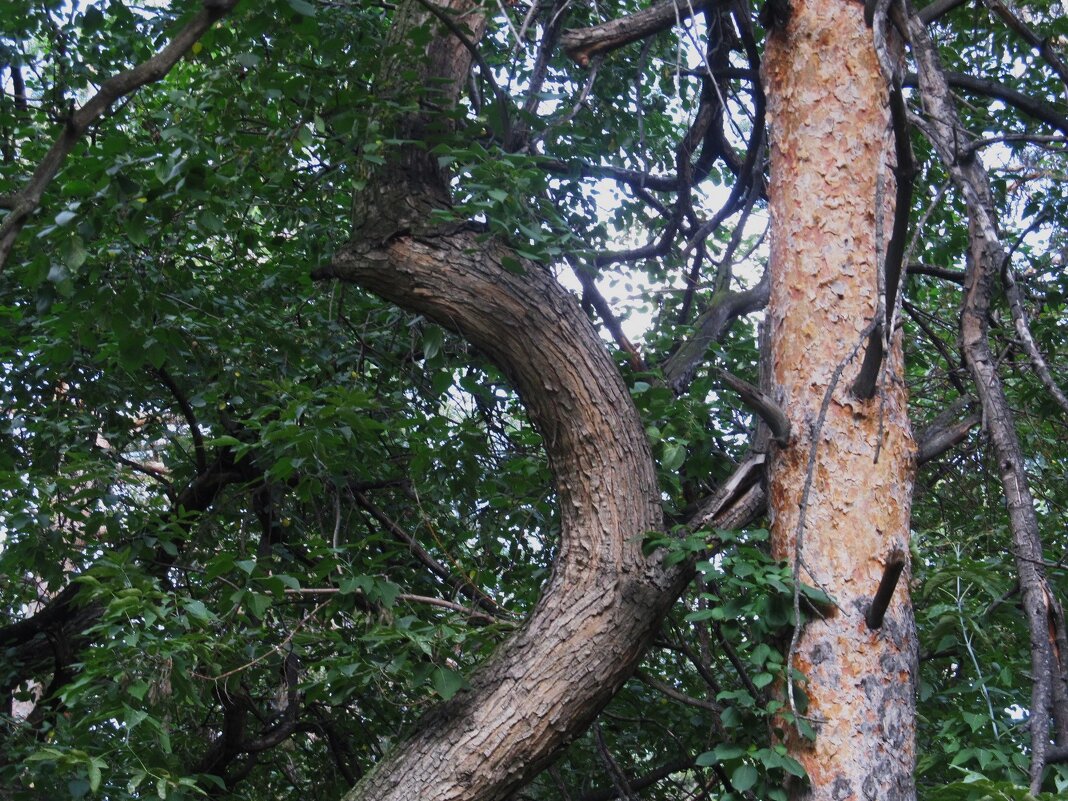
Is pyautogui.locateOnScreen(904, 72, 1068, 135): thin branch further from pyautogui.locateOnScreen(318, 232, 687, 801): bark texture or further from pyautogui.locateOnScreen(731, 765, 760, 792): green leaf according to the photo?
pyautogui.locateOnScreen(731, 765, 760, 792): green leaf

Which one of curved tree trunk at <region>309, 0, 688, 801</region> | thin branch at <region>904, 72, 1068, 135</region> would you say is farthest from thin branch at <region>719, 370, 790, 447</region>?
thin branch at <region>904, 72, 1068, 135</region>

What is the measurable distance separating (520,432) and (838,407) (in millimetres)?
2040

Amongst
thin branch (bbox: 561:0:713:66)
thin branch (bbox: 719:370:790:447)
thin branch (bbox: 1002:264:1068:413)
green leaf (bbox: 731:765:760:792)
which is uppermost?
thin branch (bbox: 561:0:713:66)

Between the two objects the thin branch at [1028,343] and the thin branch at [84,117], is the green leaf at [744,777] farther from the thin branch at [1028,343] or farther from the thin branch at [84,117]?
the thin branch at [84,117]

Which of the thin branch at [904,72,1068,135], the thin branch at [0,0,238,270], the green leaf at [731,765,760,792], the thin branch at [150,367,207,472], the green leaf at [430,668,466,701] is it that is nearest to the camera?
the thin branch at [0,0,238,270]

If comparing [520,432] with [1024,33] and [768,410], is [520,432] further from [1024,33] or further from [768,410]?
[1024,33]

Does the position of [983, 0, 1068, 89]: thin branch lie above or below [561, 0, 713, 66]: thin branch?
below

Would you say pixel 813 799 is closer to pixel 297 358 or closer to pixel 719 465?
pixel 719 465

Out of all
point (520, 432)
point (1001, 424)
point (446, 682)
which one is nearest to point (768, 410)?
point (1001, 424)

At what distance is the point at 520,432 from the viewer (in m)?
4.74

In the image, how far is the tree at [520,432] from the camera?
275 cm

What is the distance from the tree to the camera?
2.75 m

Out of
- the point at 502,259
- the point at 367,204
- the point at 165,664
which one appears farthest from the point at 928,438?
the point at 165,664

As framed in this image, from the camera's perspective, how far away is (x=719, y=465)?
12.5 ft
